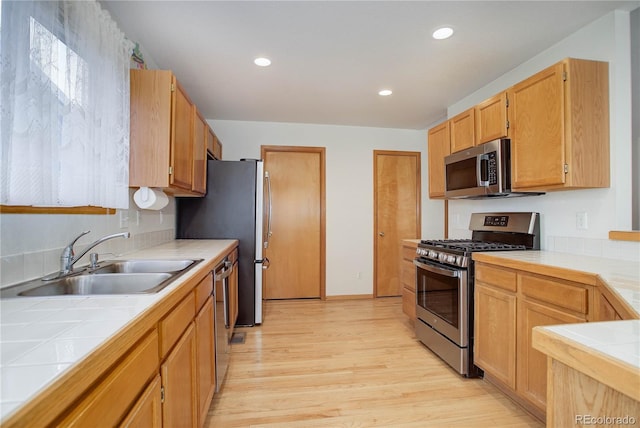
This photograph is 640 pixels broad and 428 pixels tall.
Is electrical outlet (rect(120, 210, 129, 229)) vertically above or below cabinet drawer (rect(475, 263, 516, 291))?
above

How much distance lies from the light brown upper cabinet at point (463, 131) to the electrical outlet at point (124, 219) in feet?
8.79

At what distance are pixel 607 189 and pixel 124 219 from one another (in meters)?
3.07

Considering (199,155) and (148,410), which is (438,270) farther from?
(199,155)

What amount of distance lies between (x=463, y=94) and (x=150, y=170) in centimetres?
296

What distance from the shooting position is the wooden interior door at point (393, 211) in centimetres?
428

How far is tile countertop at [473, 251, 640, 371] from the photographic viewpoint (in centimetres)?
61

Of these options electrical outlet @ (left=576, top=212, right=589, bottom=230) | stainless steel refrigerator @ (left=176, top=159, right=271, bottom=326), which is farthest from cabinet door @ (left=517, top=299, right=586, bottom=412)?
stainless steel refrigerator @ (left=176, top=159, right=271, bottom=326)

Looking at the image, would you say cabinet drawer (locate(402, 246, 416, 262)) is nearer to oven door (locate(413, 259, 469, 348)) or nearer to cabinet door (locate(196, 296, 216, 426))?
oven door (locate(413, 259, 469, 348))

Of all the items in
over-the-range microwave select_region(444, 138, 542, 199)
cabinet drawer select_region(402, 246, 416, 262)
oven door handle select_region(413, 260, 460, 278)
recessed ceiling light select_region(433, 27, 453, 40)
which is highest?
recessed ceiling light select_region(433, 27, 453, 40)

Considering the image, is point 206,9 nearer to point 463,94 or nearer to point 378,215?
point 463,94

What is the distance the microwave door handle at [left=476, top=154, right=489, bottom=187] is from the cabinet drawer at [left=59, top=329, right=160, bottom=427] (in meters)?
2.35

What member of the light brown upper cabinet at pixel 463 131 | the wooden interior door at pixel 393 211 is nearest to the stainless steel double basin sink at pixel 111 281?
the light brown upper cabinet at pixel 463 131

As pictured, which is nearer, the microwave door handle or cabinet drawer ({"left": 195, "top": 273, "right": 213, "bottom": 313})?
cabinet drawer ({"left": 195, "top": 273, "right": 213, "bottom": 313})

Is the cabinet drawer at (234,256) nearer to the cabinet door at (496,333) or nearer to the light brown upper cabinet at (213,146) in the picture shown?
the light brown upper cabinet at (213,146)
